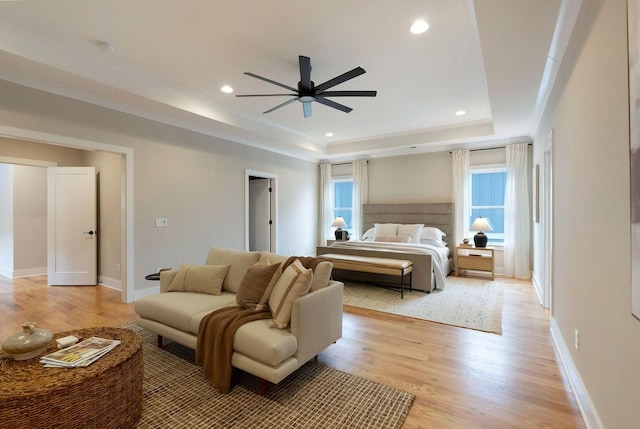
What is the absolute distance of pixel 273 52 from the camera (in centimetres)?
310

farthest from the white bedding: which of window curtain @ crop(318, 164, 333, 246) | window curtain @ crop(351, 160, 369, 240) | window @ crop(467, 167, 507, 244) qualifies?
Result: window curtain @ crop(318, 164, 333, 246)

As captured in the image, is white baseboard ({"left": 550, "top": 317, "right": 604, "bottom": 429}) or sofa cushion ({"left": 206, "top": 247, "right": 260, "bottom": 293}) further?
sofa cushion ({"left": 206, "top": 247, "right": 260, "bottom": 293})

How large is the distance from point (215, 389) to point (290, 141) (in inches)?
192

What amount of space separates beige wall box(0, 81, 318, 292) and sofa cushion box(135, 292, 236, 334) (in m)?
1.80

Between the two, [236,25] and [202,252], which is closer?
[236,25]

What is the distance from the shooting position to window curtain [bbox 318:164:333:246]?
8.05 meters

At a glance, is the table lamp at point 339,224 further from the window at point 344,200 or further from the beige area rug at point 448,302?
the beige area rug at point 448,302

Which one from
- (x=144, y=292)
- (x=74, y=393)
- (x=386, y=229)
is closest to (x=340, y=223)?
(x=386, y=229)

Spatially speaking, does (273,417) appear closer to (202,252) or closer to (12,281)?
(202,252)

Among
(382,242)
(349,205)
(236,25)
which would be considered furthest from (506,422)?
(349,205)

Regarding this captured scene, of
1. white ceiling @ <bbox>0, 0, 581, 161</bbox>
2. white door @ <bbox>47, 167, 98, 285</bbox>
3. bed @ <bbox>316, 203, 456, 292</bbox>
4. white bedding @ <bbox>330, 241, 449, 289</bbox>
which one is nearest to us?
white ceiling @ <bbox>0, 0, 581, 161</bbox>

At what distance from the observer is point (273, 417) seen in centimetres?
188

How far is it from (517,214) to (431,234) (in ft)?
5.22

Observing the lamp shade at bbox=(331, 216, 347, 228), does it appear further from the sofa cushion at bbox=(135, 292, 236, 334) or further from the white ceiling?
the sofa cushion at bbox=(135, 292, 236, 334)
